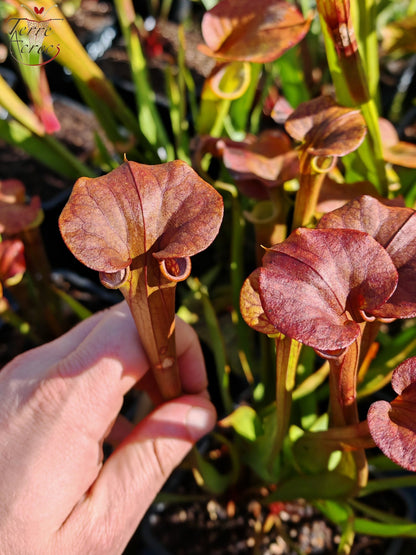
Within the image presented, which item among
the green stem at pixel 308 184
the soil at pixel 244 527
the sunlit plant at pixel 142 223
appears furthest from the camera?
the soil at pixel 244 527

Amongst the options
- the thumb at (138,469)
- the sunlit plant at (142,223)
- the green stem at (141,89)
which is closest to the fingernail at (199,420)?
the thumb at (138,469)

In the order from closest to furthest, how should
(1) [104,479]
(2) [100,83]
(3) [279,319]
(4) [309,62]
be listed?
(3) [279,319], (1) [104,479], (2) [100,83], (4) [309,62]

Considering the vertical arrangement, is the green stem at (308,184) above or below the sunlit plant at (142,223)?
below

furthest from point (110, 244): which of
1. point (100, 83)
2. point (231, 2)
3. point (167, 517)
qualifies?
point (167, 517)

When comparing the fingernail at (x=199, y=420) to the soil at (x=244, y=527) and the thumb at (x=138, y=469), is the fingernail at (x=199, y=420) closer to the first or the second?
the thumb at (x=138, y=469)

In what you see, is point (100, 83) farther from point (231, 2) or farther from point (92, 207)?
point (92, 207)

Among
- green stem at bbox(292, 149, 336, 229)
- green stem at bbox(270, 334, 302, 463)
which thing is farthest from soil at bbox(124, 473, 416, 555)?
green stem at bbox(292, 149, 336, 229)
